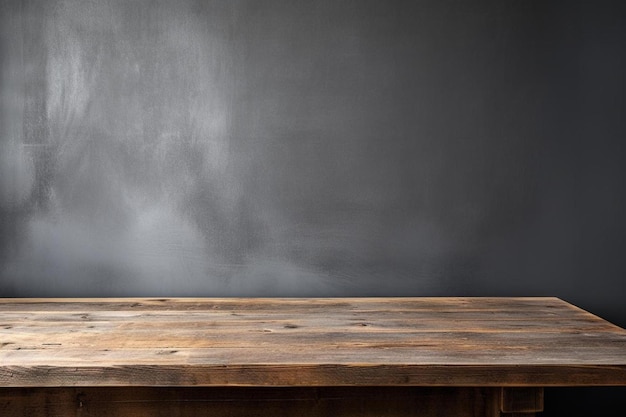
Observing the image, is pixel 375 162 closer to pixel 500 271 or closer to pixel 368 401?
pixel 500 271

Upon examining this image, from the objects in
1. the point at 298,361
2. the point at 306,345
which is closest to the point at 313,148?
the point at 306,345

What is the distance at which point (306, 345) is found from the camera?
1.32 m

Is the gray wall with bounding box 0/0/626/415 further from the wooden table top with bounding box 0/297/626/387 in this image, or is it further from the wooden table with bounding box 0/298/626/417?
the wooden table with bounding box 0/298/626/417

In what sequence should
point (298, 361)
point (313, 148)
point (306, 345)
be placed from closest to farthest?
point (298, 361), point (306, 345), point (313, 148)

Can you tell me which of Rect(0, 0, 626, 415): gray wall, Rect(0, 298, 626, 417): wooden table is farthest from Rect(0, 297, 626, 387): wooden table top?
Rect(0, 0, 626, 415): gray wall

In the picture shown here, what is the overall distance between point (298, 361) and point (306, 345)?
0.41ft

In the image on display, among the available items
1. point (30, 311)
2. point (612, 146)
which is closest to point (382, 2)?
point (612, 146)

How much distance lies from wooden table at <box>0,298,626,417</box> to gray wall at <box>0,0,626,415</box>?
1.20 ft

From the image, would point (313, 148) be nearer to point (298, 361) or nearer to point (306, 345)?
point (306, 345)

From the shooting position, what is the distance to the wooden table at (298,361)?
3.84ft

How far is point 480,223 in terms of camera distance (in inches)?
80.1

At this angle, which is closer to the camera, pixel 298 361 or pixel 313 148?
pixel 298 361

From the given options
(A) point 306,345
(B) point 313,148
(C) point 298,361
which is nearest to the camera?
(C) point 298,361

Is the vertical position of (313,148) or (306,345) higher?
(313,148)
